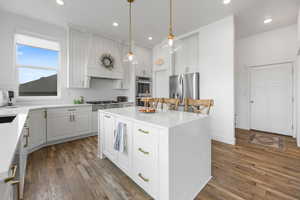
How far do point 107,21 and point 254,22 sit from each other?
12.1 ft

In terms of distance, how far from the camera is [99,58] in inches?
154

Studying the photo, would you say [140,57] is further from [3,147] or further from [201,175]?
[3,147]

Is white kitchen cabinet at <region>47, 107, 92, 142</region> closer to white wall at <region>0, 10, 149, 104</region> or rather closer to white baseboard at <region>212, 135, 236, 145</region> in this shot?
white wall at <region>0, 10, 149, 104</region>

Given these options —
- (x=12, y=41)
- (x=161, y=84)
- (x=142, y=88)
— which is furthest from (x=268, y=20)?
(x=12, y=41)

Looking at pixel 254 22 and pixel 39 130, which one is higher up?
pixel 254 22

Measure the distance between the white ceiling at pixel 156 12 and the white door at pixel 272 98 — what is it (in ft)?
3.93

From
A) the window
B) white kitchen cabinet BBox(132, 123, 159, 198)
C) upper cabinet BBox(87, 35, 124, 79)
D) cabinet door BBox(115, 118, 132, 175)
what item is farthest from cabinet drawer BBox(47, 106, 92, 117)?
white kitchen cabinet BBox(132, 123, 159, 198)

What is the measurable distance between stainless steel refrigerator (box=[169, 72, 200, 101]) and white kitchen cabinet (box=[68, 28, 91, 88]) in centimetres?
262

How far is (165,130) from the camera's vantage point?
1.17 m

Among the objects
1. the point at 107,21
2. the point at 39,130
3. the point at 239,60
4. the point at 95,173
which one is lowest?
the point at 95,173

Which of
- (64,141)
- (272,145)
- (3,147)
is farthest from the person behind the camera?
(64,141)

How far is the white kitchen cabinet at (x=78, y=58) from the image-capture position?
3475 millimetres

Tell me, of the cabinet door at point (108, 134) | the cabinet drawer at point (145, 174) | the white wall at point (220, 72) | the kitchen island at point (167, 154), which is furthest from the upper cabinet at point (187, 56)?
the cabinet drawer at point (145, 174)

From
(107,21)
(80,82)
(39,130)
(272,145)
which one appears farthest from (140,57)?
(272,145)
